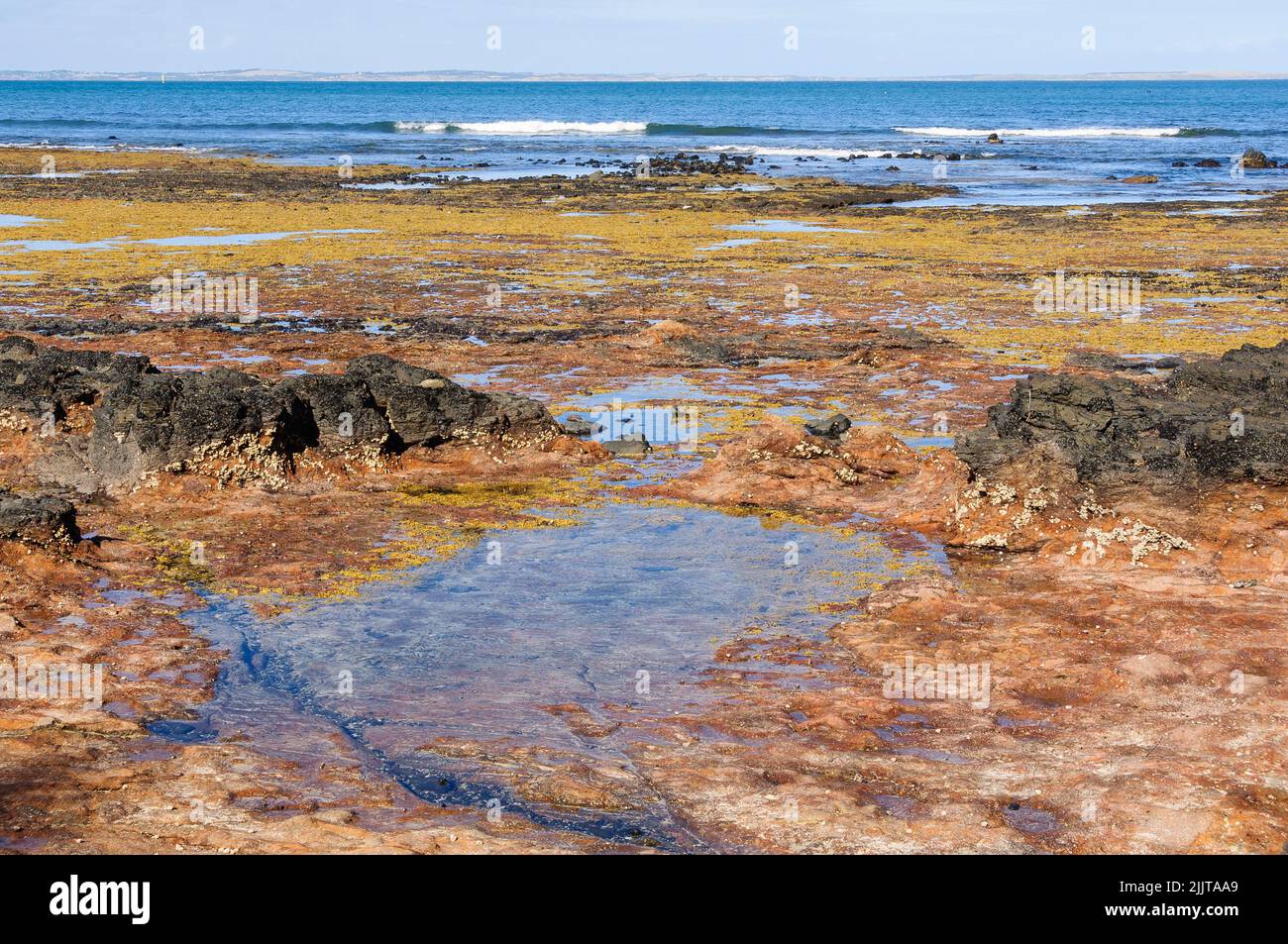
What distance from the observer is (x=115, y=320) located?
2255 cm

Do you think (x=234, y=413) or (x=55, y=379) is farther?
(x=55, y=379)

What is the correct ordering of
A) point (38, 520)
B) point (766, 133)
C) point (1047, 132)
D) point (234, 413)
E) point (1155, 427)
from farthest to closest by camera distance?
point (1047, 132) → point (766, 133) → point (234, 413) → point (1155, 427) → point (38, 520)

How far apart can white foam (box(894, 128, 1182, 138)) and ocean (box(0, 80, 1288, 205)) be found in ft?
0.56

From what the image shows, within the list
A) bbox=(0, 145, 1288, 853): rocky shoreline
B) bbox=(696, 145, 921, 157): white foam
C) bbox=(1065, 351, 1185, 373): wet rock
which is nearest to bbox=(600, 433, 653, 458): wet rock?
bbox=(0, 145, 1288, 853): rocky shoreline

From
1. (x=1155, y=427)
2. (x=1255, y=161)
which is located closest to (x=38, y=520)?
(x=1155, y=427)

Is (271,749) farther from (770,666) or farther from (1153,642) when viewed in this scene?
(1153,642)

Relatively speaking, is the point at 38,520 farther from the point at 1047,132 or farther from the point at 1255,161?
the point at 1047,132

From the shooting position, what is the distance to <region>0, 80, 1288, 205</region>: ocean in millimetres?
61938

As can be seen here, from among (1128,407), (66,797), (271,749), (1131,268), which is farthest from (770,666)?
(1131,268)

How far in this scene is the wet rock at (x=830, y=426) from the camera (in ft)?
50.3

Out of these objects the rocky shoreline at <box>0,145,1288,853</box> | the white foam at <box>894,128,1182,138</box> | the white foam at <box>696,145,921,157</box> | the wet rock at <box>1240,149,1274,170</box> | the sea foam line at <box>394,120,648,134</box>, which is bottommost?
the rocky shoreline at <box>0,145,1288,853</box>

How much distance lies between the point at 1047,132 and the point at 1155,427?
9553cm

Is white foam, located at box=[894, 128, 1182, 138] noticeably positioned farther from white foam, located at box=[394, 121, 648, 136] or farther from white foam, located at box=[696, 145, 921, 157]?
white foam, located at box=[394, 121, 648, 136]

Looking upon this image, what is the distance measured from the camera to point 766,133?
99.8m
